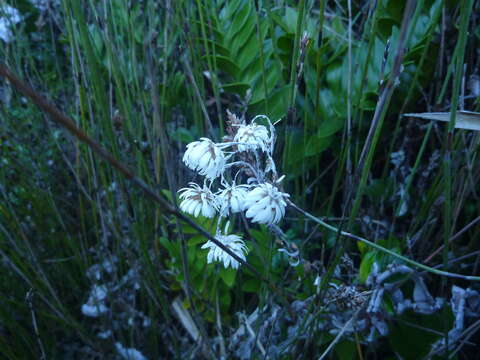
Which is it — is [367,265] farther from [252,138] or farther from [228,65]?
[228,65]

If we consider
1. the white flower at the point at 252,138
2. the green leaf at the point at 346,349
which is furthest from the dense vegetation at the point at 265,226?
the white flower at the point at 252,138

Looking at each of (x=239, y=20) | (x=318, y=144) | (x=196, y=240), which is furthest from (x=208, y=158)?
(x=239, y=20)

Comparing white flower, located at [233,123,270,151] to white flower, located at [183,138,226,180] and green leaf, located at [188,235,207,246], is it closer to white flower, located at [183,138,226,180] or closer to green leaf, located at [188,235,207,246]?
white flower, located at [183,138,226,180]

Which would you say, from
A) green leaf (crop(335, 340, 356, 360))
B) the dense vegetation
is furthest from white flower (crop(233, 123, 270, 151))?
green leaf (crop(335, 340, 356, 360))

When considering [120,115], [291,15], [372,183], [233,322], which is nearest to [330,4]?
[291,15]

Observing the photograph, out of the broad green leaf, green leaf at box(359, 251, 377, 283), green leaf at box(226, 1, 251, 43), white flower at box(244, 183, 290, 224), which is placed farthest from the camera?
green leaf at box(226, 1, 251, 43)
